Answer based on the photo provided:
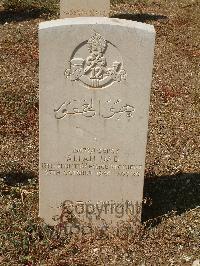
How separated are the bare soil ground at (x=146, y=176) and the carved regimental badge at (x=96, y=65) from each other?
4.91ft

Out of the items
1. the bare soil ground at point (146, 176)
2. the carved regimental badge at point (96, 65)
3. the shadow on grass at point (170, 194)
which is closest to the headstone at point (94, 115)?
the carved regimental badge at point (96, 65)

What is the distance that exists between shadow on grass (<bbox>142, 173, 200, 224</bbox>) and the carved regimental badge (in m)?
1.56

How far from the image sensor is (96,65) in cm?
482

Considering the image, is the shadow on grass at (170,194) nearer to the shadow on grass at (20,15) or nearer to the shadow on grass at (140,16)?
the shadow on grass at (20,15)

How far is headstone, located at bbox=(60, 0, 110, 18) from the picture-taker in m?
11.5

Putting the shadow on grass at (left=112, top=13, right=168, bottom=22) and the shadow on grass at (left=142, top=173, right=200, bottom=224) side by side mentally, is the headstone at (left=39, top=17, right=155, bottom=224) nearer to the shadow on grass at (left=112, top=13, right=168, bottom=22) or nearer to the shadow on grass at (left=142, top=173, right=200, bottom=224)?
the shadow on grass at (left=142, top=173, right=200, bottom=224)

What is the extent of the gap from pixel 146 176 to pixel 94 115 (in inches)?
74.1

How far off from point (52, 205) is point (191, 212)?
148cm

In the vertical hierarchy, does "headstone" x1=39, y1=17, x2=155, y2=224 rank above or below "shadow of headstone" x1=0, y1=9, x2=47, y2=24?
below

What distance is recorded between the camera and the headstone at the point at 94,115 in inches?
185

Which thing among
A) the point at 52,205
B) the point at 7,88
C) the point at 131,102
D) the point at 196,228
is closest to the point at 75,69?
the point at 131,102

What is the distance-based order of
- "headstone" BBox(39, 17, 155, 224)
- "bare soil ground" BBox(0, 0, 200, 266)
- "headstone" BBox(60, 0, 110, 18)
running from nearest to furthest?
"headstone" BBox(39, 17, 155, 224) < "bare soil ground" BBox(0, 0, 200, 266) < "headstone" BBox(60, 0, 110, 18)

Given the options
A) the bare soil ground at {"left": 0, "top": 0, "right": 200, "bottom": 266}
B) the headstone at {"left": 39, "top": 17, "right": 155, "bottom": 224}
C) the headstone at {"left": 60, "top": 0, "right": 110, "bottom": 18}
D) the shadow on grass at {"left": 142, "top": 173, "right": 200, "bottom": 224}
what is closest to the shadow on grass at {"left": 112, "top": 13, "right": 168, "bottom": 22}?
the bare soil ground at {"left": 0, "top": 0, "right": 200, "bottom": 266}

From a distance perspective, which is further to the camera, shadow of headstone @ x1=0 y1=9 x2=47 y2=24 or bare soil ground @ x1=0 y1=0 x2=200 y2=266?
shadow of headstone @ x1=0 y1=9 x2=47 y2=24
